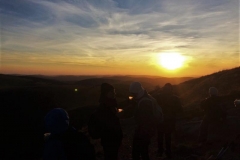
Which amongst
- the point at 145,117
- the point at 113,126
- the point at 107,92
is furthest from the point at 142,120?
the point at 107,92

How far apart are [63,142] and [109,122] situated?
1.88 meters

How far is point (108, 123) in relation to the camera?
15.6 feet

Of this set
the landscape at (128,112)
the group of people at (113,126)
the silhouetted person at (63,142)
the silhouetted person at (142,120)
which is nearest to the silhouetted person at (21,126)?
the landscape at (128,112)

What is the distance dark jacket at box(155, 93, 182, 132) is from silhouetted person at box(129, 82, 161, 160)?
2.58 meters

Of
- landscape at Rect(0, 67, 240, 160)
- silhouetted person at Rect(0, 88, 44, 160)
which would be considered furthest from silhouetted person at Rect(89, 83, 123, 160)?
silhouetted person at Rect(0, 88, 44, 160)

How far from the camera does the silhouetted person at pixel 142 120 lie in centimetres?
552

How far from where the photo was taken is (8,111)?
47344mm

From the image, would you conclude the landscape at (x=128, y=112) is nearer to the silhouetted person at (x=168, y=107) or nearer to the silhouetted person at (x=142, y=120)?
the silhouetted person at (x=168, y=107)

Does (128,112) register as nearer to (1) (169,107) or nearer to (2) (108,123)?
(1) (169,107)

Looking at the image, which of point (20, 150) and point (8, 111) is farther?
point (8, 111)

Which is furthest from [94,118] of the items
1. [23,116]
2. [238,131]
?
[23,116]

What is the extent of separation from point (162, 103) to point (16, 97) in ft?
176

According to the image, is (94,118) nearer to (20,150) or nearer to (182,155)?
(182,155)

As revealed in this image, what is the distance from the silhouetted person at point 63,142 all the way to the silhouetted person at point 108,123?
171cm
